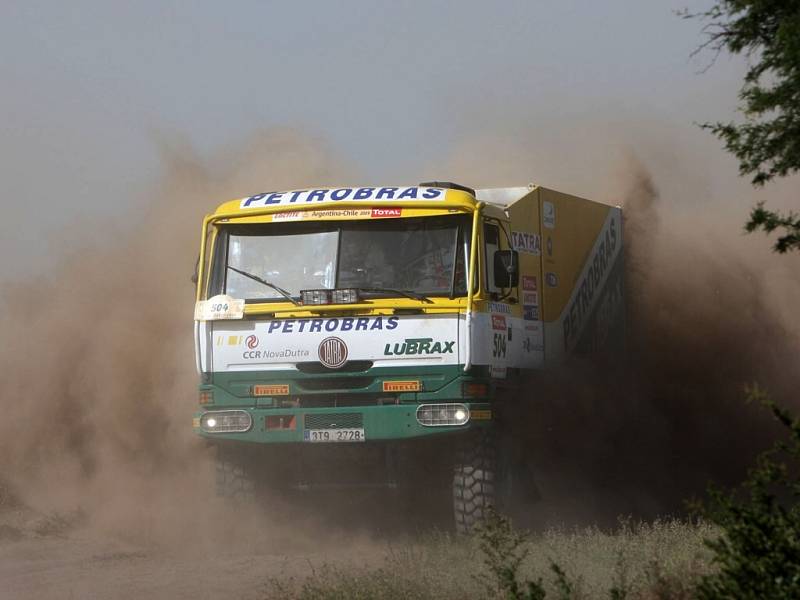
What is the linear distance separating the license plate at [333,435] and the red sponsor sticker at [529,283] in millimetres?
2319

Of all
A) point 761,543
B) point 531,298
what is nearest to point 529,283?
point 531,298

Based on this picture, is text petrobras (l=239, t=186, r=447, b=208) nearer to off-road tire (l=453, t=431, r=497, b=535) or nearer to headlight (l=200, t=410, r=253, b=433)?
headlight (l=200, t=410, r=253, b=433)

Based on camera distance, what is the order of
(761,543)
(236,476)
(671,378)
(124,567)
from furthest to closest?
(671,378) < (236,476) < (124,567) < (761,543)

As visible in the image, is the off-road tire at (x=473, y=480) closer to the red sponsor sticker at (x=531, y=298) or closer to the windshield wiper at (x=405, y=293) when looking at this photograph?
the windshield wiper at (x=405, y=293)

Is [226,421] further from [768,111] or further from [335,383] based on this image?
[768,111]

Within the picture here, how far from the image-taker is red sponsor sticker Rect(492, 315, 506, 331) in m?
12.1

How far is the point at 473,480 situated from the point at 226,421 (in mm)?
2280

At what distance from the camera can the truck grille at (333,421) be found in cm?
1181

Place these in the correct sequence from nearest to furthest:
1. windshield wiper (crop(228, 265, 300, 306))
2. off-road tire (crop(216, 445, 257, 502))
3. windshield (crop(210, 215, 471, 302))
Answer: windshield (crop(210, 215, 471, 302)) → windshield wiper (crop(228, 265, 300, 306)) → off-road tire (crop(216, 445, 257, 502))

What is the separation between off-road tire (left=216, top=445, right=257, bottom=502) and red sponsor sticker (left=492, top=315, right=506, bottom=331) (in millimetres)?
2603

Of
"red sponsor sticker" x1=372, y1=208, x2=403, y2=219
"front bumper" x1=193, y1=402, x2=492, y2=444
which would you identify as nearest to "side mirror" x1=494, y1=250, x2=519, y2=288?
"red sponsor sticker" x1=372, y1=208, x2=403, y2=219

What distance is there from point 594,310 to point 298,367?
4215mm

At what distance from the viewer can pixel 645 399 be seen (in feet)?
51.6

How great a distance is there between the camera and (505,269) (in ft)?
39.3
